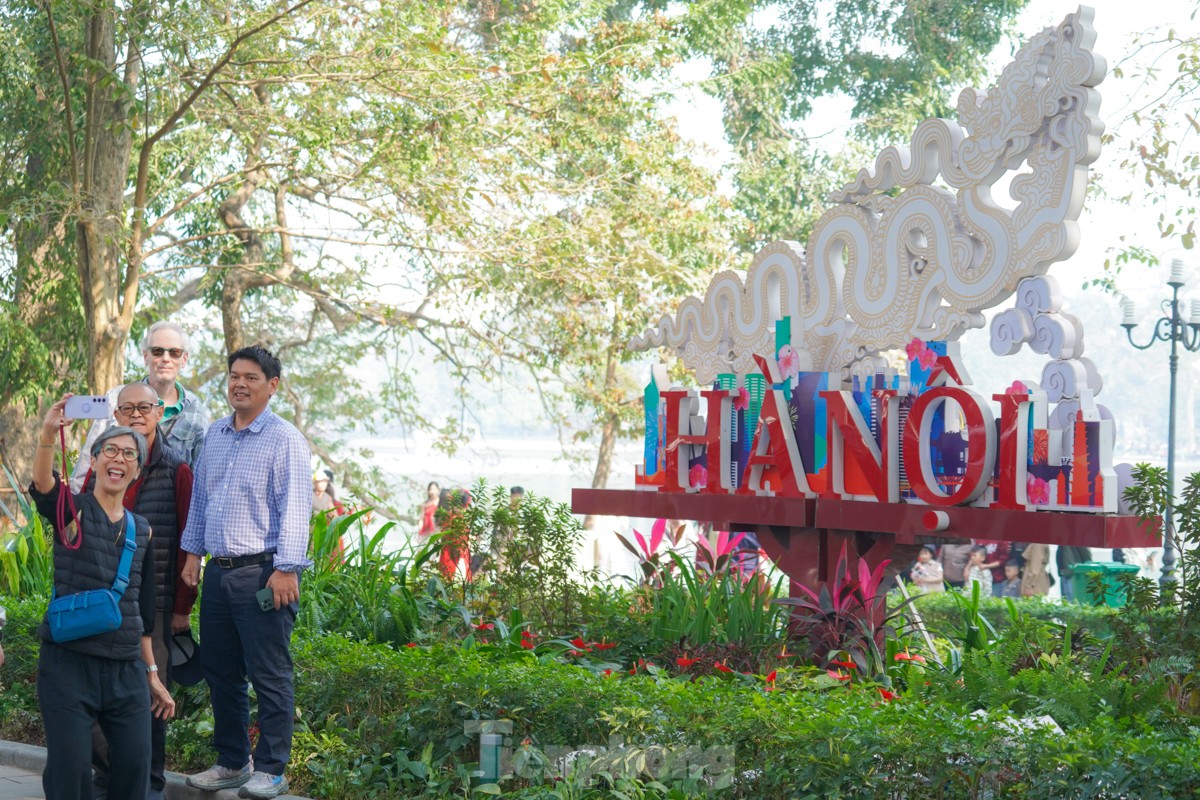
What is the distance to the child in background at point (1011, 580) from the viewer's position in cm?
1469

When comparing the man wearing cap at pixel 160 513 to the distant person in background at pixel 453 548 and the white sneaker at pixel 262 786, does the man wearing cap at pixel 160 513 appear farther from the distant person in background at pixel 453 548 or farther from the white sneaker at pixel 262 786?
the distant person in background at pixel 453 548

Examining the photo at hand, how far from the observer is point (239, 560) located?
585cm

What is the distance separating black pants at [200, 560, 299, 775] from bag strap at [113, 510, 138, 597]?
83 cm

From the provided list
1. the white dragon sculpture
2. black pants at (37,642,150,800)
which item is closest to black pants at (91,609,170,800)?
black pants at (37,642,150,800)

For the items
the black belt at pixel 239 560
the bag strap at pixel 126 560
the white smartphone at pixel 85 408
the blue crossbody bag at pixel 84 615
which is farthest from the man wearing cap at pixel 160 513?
the blue crossbody bag at pixel 84 615

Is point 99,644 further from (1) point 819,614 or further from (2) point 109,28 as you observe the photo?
(2) point 109,28

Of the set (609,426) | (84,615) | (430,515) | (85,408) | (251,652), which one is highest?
(609,426)

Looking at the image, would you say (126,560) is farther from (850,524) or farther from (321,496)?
(321,496)

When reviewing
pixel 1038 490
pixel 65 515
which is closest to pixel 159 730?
pixel 65 515

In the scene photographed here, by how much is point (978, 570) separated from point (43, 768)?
1045 centimetres

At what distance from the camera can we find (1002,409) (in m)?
7.07

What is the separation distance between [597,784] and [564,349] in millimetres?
12496

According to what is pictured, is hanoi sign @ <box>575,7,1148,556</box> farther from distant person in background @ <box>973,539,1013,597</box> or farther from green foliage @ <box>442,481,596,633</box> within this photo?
distant person in background @ <box>973,539,1013,597</box>

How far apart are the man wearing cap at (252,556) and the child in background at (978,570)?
1006cm
